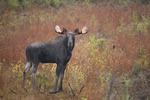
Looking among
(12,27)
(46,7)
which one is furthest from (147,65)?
(46,7)

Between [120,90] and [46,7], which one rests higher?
[46,7]

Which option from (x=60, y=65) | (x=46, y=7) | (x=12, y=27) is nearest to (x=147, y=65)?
(x=60, y=65)

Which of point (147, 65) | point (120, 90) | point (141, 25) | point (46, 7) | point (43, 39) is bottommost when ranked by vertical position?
point (120, 90)

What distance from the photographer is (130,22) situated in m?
11.8

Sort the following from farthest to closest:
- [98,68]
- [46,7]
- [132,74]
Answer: [46,7] → [98,68] → [132,74]

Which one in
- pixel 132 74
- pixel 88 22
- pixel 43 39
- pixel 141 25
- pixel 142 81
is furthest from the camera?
pixel 88 22

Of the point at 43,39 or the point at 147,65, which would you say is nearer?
the point at 147,65

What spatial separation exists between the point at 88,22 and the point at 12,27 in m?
4.18

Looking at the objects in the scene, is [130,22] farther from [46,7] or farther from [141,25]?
[46,7]

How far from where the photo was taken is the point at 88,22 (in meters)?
11.6

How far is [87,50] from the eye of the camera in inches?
325

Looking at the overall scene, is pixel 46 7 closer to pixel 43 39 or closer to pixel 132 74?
pixel 43 39

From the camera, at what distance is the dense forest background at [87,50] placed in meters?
5.38

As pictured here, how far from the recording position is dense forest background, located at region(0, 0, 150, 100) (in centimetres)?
538
